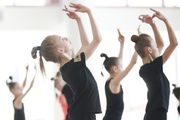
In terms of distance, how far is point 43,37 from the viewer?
3051 mm

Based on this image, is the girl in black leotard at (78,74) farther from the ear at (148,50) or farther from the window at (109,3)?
the window at (109,3)

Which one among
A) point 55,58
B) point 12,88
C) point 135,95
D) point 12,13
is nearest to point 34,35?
point 12,13

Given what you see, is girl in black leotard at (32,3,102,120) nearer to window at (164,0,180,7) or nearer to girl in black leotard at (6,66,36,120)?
girl in black leotard at (6,66,36,120)

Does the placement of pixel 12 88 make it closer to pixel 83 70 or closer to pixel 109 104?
pixel 109 104

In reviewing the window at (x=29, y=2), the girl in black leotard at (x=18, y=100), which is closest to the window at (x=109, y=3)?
the window at (x=29, y=2)

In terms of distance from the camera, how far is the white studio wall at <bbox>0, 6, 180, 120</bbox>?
3.00m

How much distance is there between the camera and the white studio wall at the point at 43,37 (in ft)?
9.85

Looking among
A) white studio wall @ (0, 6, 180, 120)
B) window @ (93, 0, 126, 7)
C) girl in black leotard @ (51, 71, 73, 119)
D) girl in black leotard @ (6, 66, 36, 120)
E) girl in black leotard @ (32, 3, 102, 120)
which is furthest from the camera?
window @ (93, 0, 126, 7)

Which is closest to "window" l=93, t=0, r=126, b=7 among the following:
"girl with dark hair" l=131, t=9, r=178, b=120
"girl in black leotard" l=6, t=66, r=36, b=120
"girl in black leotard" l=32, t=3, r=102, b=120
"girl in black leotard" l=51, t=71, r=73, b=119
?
"girl in black leotard" l=51, t=71, r=73, b=119

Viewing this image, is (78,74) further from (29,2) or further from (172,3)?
(172,3)

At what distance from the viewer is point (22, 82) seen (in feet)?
9.61

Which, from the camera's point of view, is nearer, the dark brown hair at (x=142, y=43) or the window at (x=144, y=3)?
the dark brown hair at (x=142, y=43)

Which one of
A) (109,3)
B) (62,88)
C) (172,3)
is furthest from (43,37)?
(172,3)

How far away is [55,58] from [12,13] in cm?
128
